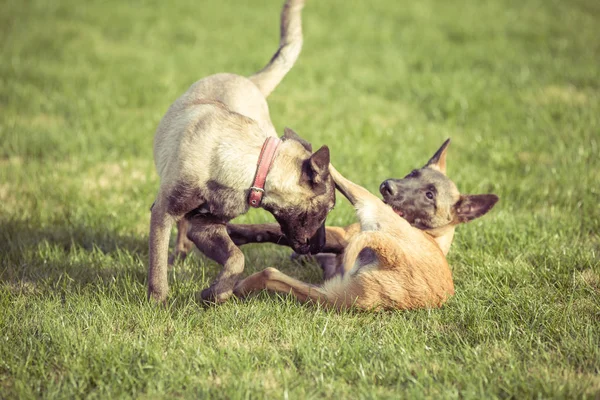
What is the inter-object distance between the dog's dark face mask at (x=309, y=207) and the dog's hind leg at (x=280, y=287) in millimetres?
269

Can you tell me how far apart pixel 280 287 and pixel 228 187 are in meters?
0.77

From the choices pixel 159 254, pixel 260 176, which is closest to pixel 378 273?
pixel 260 176

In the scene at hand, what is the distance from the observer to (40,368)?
339cm

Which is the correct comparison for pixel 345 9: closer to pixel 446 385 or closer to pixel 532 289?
pixel 532 289

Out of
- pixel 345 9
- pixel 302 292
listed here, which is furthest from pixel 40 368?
pixel 345 9

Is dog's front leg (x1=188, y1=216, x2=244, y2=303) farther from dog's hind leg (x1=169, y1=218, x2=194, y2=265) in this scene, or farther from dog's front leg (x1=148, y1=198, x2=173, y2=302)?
dog's hind leg (x1=169, y1=218, x2=194, y2=265)

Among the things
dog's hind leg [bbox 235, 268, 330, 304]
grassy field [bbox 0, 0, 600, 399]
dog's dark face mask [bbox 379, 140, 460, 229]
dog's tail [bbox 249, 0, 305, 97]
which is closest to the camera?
grassy field [bbox 0, 0, 600, 399]

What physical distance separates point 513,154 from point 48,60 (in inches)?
287

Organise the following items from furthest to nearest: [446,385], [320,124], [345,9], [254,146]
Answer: [345,9] → [320,124] → [254,146] → [446,385]

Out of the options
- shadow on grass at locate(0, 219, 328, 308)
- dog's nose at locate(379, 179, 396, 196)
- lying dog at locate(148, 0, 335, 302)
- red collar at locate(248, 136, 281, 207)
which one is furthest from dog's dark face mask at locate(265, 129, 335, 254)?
dog's nose at locate(379, 179, 396, 196)

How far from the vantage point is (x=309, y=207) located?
4.20 m

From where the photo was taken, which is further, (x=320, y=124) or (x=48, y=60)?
(x=48, y=60)

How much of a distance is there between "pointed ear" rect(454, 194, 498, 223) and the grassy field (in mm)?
255

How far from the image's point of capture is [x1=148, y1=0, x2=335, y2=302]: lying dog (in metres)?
4.10
